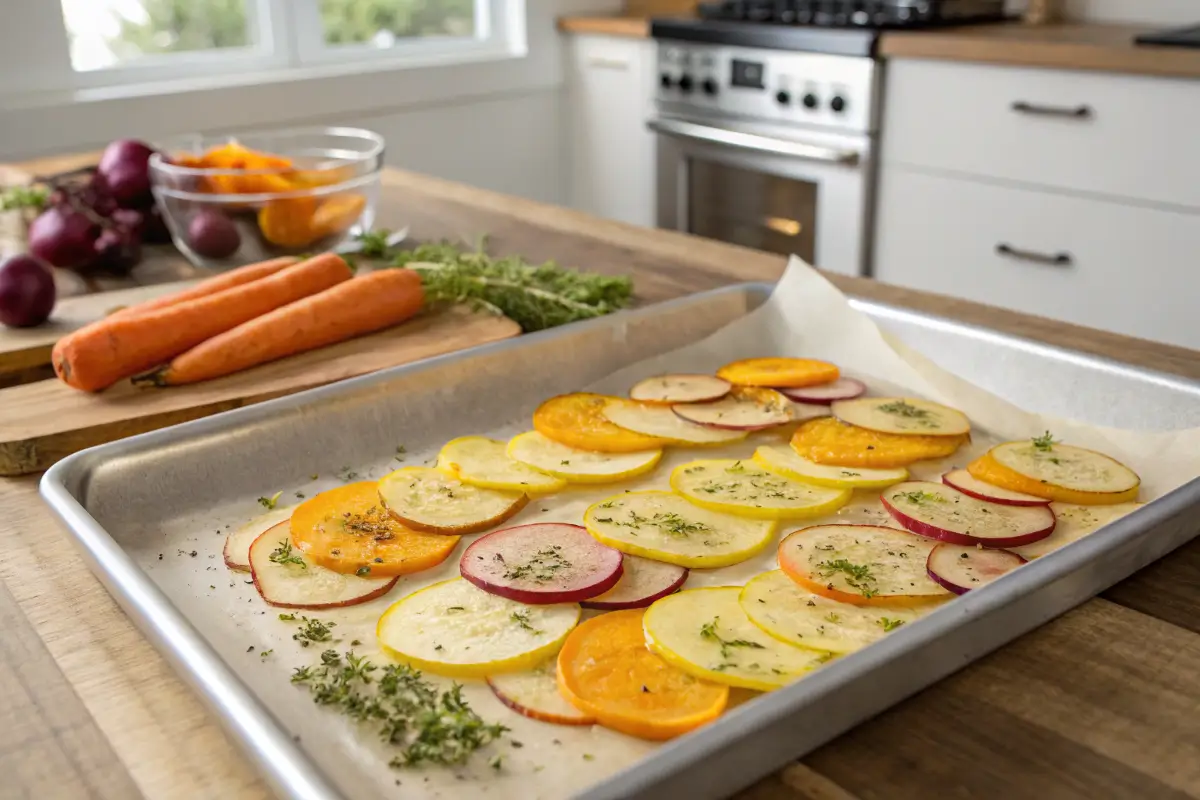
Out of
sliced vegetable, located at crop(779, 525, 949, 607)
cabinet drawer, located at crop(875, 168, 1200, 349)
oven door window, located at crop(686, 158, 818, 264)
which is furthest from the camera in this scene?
oven door window, located at crop(686, 158, 818, 264)

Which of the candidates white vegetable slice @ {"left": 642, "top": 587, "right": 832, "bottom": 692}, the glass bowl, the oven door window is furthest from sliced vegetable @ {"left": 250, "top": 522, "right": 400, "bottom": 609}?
the oven door window

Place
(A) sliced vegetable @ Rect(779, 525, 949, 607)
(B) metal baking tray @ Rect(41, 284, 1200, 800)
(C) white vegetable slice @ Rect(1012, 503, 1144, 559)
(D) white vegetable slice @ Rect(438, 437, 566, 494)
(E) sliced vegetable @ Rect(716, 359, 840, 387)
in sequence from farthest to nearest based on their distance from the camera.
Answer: (E) sliced vegetable @ Rect(716, 359, 840, 387) < (D) white vegetable slice @ Rect(438, 437, 566, 494) < (C) white vegetable slice @ Rect(1012, 503, 1144, 559) < (A) sliced vegetable @ Rect(779, 525, 949, 607) < (B) metal baking tray @ Rect(41, 284, 1200, 800)

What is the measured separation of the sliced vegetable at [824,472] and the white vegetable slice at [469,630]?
324 millimetres

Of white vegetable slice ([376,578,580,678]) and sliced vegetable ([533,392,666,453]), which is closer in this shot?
white vegetable slice ([376,578,580,678])

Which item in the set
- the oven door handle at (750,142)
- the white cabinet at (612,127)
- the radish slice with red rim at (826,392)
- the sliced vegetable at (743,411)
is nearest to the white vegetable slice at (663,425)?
the sliced vegetable at (743,411)

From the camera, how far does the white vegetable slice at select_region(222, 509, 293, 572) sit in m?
0.94

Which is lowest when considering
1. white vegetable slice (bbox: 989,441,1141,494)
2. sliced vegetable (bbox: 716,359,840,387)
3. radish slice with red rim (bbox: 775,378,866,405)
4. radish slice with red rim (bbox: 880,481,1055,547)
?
radish slice with red rim (bbox: 880,481,1055,547)

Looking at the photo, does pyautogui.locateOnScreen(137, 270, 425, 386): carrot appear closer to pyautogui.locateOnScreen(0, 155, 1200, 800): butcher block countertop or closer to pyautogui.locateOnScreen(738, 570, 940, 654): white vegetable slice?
pyautogui.locateOnScreen(0, 155, 1200, 800): butcher block countertop

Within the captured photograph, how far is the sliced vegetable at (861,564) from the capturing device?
0.85 metres

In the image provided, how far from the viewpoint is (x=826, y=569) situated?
89 cm

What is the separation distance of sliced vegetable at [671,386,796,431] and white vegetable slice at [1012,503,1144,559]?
1.04ft

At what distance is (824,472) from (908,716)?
0.42m

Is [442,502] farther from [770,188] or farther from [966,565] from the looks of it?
[770,188]

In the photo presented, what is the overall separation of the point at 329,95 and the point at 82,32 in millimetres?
741
